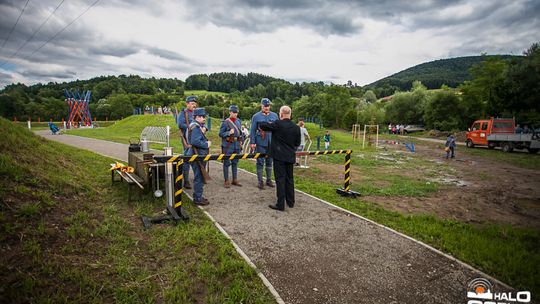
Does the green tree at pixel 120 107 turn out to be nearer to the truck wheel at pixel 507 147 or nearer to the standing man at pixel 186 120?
the standing man at pixel 186 120

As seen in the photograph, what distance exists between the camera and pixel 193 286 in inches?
122

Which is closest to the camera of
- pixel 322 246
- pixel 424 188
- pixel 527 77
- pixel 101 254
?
pixel 101 254

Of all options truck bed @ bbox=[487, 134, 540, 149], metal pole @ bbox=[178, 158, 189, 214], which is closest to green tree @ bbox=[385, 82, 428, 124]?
truck bed @ bbox=[487, 134, 540, 149]

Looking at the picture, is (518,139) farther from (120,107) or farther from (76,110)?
(120,107)

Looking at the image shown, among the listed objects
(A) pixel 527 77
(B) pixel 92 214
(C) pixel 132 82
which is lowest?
→ (B) pixel 92 214

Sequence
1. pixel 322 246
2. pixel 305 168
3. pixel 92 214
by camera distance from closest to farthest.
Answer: pixel 322 246 → pixel 92 214 → pixel 305 168

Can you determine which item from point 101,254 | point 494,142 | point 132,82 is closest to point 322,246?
point 101,254

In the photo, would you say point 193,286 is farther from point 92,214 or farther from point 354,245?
point 92,214

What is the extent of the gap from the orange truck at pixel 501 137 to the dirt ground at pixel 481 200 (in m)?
9.17

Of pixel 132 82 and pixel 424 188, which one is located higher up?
pixel 132 82

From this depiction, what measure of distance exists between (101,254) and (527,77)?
33306 millimetres

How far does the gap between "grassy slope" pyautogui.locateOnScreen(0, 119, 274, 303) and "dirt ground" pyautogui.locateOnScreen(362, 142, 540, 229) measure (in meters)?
4.55
